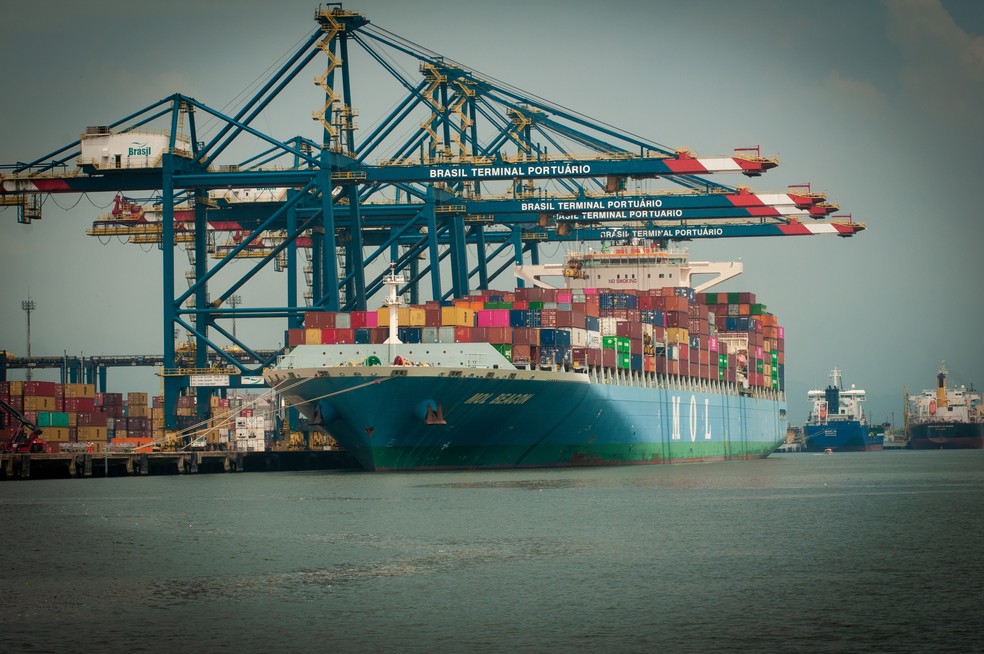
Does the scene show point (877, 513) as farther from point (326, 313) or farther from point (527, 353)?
point (326, 313)

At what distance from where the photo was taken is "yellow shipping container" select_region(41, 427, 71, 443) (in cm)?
8331

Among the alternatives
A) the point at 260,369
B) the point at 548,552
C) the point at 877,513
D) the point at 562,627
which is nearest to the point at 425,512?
the point at 548,552

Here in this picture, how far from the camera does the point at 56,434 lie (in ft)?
276

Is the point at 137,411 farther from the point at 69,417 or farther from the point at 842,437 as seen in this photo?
the point at 842,437

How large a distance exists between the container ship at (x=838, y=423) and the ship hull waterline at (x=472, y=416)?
94705 millimetres

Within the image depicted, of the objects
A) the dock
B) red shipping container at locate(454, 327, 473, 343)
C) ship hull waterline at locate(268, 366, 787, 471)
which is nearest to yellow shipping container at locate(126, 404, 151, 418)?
the dock

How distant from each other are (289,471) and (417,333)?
15366mm

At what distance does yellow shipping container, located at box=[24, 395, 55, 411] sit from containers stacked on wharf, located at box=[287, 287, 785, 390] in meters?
25.9

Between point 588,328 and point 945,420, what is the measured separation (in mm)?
117559

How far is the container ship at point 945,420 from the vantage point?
164 meters

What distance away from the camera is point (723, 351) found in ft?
287

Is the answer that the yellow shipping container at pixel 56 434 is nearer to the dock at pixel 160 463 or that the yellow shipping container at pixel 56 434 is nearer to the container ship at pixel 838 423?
Result: the dock at pixel 160 463

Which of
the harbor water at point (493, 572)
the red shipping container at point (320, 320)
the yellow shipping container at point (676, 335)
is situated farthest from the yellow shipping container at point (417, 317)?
the yellow shipping container at point (676, 335)

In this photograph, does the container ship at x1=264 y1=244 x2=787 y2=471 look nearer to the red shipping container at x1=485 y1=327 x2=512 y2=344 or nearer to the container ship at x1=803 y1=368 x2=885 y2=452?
the red shipping container at x1=485 y1=327 x2=512 y2=344
